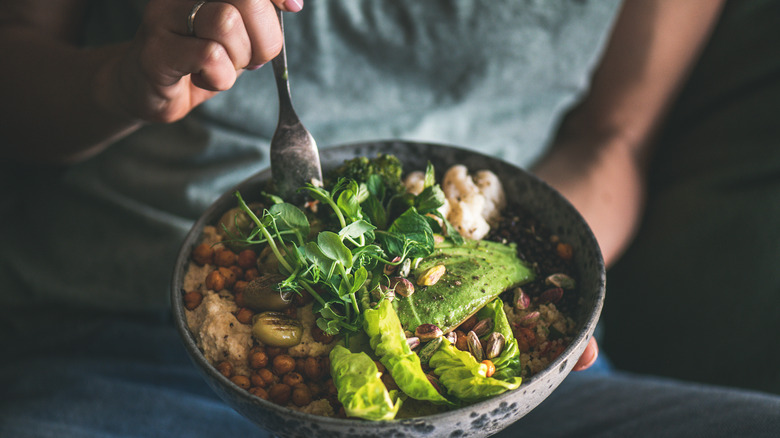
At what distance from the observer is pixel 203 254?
2.44ft

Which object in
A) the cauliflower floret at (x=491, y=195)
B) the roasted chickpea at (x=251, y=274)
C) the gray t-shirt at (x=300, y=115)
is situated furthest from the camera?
the gray t-shirt at (x=300, y=115)

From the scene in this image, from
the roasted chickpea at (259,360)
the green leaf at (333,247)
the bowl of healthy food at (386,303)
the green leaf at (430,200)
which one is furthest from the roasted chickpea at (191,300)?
the green leaf at (430,200)

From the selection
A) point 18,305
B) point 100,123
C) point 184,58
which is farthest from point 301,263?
point 18,305

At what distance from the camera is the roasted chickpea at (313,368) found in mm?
649

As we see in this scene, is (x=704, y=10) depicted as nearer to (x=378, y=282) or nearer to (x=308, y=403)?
(x=378, y=282)

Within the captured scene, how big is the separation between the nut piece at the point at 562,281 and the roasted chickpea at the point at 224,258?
46 cm

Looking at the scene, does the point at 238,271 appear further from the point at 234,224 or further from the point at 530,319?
the point at 530,319

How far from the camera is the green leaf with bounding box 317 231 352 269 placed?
0.61 meters

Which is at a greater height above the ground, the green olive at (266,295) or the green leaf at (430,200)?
the green leaf at (430,200)

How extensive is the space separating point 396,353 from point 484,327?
5.7 inches

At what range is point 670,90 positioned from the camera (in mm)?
1341

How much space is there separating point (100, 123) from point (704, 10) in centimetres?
142

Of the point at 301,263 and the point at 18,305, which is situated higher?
the point at 301,263

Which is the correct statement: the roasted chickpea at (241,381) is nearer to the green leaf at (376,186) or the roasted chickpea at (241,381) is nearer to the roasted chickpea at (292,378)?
the roasted chickpea at (292,378)
